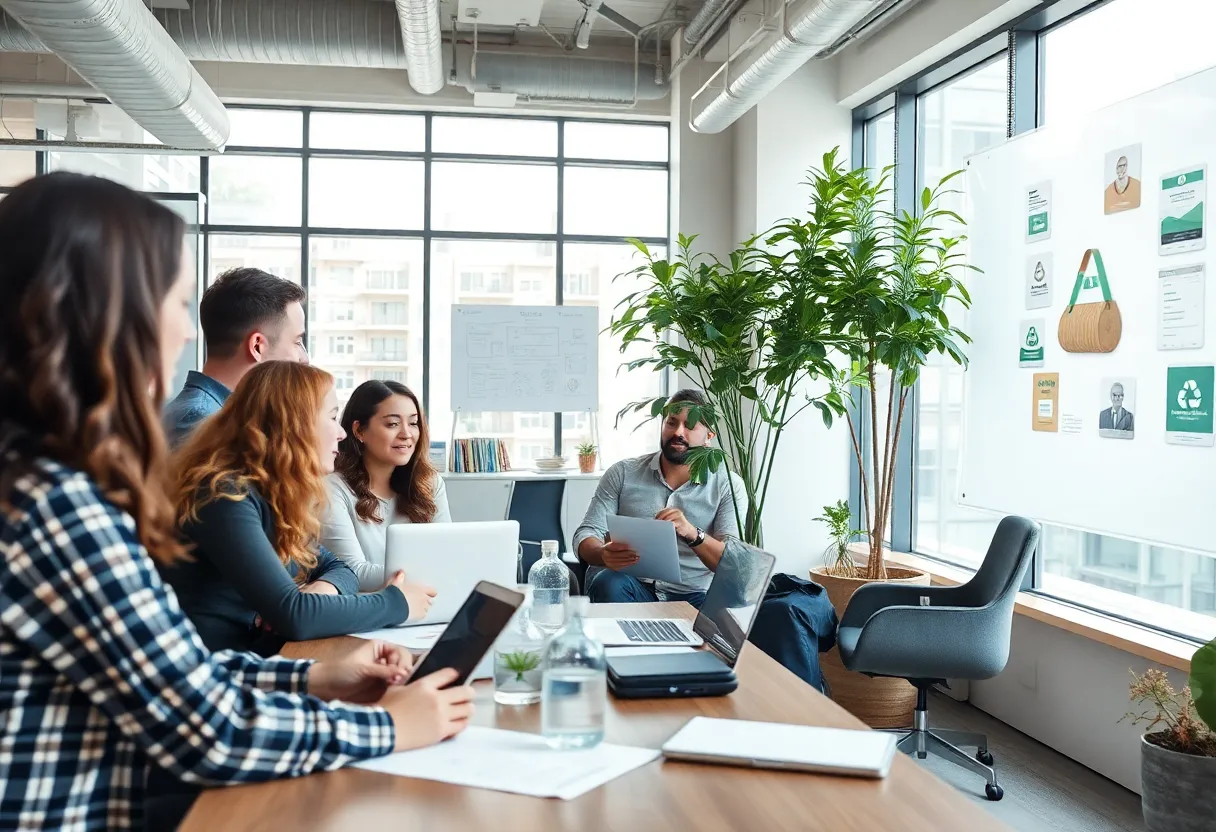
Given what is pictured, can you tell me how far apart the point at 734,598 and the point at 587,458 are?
4.57m

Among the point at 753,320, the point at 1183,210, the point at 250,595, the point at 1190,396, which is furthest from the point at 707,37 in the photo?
the point at 250,595

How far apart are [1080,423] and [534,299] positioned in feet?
13.1

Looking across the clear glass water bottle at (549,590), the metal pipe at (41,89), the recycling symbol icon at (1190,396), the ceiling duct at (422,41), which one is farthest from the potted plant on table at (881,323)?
the metal pipe at (41,89)

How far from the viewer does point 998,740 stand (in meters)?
3.95

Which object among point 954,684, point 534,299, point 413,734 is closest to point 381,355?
point 534,299

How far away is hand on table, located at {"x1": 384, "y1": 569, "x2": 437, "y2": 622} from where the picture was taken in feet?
7.19

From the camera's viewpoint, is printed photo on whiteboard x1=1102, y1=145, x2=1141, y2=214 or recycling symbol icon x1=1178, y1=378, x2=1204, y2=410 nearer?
recycling symbol icon x1=1178, y1=378, x2=1204, y2=410

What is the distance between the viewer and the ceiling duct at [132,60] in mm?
3693

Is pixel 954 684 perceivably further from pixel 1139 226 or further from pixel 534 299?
pixel 534 299

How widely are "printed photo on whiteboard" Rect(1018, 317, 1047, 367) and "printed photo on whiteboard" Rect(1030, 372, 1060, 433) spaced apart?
7 cm

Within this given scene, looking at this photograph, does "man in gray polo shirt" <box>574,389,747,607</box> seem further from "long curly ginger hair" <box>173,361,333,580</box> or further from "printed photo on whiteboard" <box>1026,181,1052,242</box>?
"long curly ginger hair" <box>173,361,333,580</box>

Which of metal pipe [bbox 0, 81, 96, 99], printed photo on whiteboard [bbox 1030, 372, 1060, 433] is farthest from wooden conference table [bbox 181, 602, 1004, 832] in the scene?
metal pipe [bbox 0, 81, 96, 99]

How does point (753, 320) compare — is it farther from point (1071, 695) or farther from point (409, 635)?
point (409, 635)

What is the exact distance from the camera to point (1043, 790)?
3.39 m
